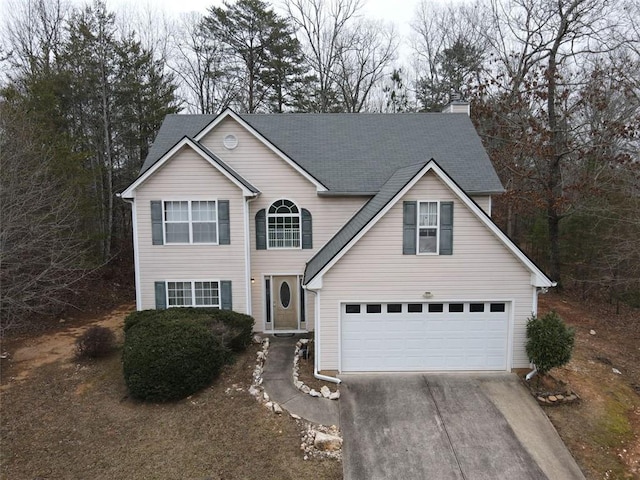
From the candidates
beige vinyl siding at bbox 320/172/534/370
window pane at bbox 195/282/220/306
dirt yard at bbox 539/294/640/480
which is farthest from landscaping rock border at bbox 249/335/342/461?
dirt yard at bbox 539/294/640/480

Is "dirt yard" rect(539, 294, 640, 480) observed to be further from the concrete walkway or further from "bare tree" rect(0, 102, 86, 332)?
"bare tree" rect(0, 102, 86, 332)

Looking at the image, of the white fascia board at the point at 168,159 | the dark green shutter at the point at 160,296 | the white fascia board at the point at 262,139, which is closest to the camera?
the white fascia board at the point at 168,159

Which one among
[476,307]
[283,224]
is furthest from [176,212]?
[476,307]

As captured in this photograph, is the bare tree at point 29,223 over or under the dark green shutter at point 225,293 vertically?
over

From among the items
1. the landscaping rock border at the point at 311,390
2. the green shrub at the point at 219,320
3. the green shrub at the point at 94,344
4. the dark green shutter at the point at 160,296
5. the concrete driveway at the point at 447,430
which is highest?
the dark green shutter at the point at 160,296

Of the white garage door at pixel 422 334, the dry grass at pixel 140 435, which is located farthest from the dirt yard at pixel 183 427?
the white garage door at pixel 422 334

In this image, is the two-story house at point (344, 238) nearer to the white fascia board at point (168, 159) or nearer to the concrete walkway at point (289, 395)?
the white fascia board at point (168, 159)

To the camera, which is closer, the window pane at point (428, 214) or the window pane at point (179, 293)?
the window pane at point (428, 214)

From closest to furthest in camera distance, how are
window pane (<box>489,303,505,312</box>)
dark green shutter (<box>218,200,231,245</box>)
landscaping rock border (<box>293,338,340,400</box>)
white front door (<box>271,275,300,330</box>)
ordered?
1. landscaping rock border (<box>293,338,340,400</box>)
2. window pane (<box>489,303,505,312</box>)
3. dark green shutter (<box>218,200,231,245</box>)
4. white front door (<box>271,275,300,330</box>)
